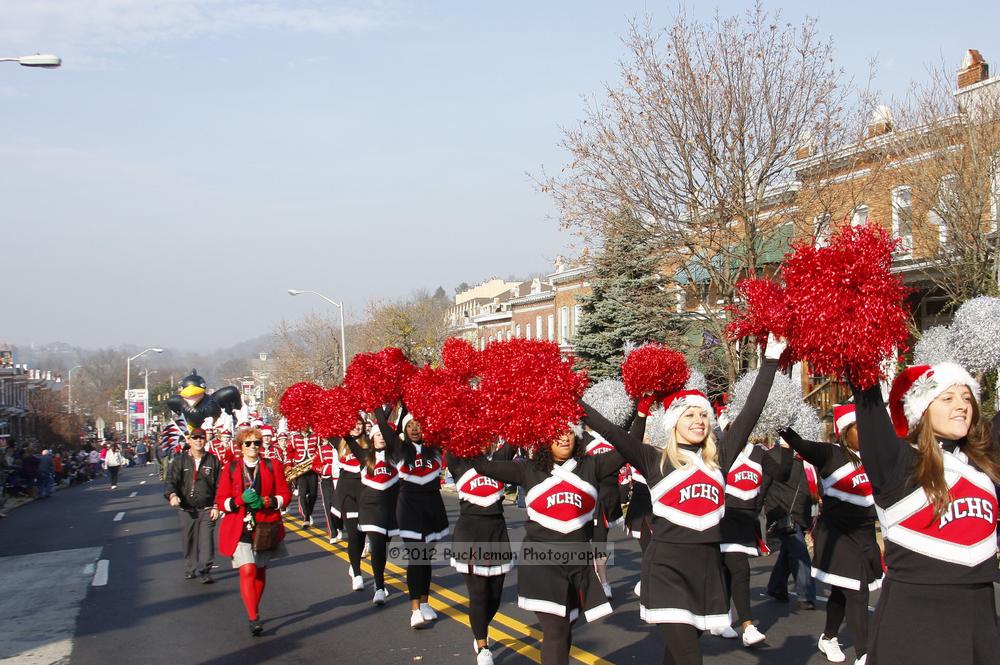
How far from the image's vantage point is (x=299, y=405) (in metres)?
11.1

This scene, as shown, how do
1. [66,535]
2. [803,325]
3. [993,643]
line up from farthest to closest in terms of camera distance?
[66,535]
[803,325]
[993,643]

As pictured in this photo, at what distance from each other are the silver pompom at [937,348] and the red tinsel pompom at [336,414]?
4993 millimetres

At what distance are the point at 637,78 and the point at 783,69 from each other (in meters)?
2.60

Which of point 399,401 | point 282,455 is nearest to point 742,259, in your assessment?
point 282,455

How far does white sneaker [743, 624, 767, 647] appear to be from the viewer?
7.45 metres

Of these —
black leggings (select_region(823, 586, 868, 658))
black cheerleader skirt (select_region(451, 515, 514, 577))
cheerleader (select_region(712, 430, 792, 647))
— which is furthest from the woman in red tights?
black leggings (select_region(823, 586, 868, 658))

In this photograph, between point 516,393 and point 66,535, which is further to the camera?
point 66,535

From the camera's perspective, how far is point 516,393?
537cm

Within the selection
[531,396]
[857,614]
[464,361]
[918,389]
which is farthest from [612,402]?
[918,389]

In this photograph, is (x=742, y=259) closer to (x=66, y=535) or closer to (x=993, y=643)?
(x=66, y=535)

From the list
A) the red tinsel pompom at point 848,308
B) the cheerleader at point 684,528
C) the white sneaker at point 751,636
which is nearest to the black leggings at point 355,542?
the white sneaker at point 751,636

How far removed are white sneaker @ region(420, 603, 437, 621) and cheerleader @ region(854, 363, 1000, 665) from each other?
5.77 meters

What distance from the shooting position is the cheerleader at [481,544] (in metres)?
7.10

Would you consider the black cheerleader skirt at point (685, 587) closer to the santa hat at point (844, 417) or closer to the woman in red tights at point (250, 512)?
the santa hat at point (844, 417)
